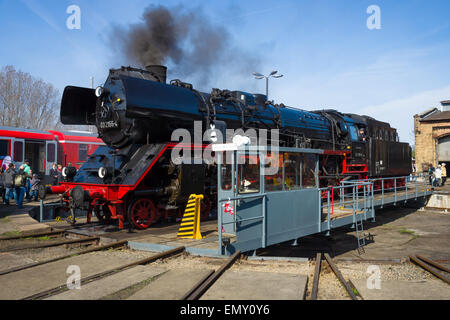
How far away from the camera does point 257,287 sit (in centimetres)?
506

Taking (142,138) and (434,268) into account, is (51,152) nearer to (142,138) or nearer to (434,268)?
(142,138)

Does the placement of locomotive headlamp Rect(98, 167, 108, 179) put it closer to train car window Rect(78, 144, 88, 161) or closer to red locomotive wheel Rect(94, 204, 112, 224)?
red locomotive wheel Rect(94, 204, 112, 224)

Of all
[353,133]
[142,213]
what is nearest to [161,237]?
[142,213]

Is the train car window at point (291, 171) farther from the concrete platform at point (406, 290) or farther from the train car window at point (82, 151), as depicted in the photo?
the train car window at point (82, 151)

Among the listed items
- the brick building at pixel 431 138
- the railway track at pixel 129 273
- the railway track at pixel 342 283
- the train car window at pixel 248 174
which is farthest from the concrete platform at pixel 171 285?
the brick building at pixel 431 138

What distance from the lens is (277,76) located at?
2414 centimetres

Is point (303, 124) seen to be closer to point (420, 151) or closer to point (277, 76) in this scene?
point (277, 76)


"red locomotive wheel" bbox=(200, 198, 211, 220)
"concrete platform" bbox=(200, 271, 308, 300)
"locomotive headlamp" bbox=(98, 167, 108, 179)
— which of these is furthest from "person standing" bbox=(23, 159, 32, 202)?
"concrete platform" bbox=(200, 271, 308, 300)

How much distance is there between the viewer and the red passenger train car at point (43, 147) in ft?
A: 54.7

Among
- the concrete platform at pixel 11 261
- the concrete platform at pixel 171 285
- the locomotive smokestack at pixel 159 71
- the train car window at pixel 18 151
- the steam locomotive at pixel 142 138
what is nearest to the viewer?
the concrete platform at pixel 171 285

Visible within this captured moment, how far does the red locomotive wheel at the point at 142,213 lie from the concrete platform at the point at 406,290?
17.2ft

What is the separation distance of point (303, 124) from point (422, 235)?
18.8ft

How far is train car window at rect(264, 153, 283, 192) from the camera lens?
762 cm

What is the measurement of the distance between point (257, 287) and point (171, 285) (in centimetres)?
119
